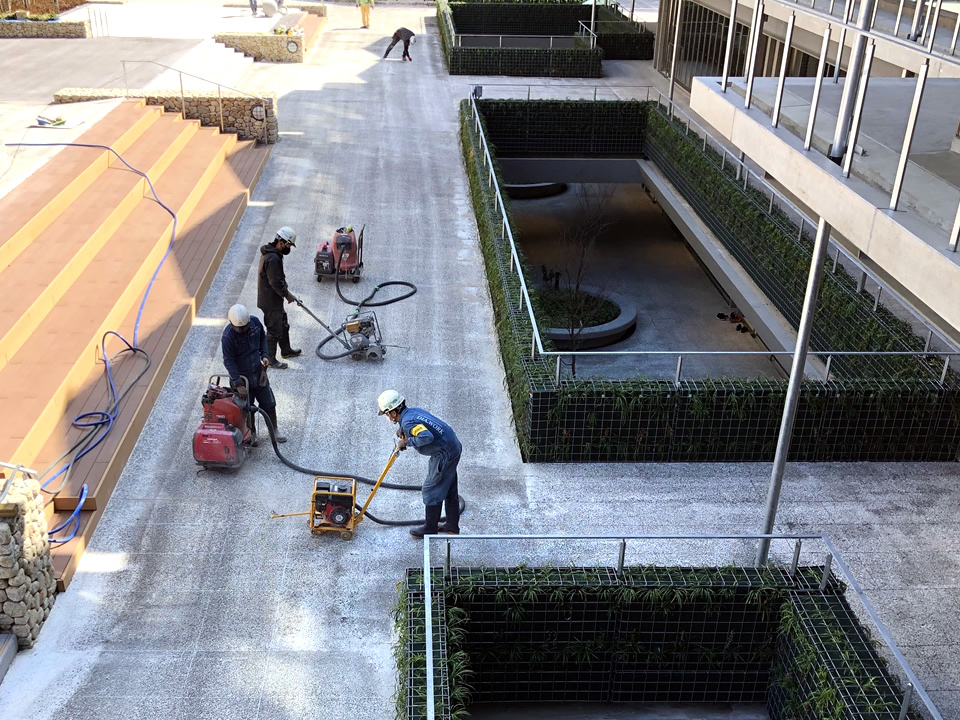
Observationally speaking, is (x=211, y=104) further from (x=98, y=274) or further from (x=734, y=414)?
(x=734, y=414)

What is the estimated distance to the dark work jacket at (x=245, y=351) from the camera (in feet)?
30.3

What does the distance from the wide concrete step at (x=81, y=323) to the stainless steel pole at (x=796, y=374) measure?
6.74 m

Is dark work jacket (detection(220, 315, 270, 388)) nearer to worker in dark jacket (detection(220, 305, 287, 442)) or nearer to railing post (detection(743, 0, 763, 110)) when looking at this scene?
worker in dark jacket (detection(220, 305, 287, 442))

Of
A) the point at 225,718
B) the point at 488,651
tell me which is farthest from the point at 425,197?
the point at 225,718

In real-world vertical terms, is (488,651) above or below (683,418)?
below

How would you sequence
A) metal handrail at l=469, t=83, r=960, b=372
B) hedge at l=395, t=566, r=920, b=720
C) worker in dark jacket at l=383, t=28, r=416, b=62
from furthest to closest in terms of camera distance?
worker in dark jacket at l=383, t=28, r=416, b=62
metal handrail at l=469, t=83, r=960, b=372
hedge at l=395, t=566, r=920, b=720

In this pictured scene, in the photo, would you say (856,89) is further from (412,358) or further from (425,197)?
(425,197)

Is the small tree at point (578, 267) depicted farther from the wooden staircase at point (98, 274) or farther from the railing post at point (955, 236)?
the railing post at point (955, 236)

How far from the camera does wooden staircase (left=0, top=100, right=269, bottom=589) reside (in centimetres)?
919

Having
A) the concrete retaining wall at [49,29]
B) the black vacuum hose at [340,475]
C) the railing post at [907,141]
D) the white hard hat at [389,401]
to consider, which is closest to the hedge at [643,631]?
the black vacuum hose at [340,475]

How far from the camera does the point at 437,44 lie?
3231 centimetres

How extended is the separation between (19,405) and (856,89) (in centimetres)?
806

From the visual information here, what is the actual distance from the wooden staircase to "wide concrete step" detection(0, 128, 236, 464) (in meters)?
0.02

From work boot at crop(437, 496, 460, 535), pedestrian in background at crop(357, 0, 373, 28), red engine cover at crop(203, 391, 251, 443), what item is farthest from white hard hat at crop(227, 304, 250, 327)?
pedestrian in background at crop(357, 0, 373, 28)
